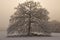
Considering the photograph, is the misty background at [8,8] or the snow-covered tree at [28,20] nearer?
the snow-covered tree at [28,20]

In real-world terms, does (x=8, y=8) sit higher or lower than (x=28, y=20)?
higher

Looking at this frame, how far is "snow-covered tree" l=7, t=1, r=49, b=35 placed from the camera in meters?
3.28

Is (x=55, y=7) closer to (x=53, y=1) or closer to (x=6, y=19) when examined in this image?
(x=53, y=1)

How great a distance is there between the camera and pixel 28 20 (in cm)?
333

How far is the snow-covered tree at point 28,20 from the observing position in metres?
3.28

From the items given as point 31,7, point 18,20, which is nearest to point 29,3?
point 31,7

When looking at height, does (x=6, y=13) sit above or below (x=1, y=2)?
below

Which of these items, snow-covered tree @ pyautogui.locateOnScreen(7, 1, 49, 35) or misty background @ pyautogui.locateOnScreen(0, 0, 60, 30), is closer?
snow-covered tree @ pyautogui.locateOnScreen(7, 1, 49, 35)

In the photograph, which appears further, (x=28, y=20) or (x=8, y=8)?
(x=8, y=8)

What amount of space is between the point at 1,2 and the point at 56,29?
166 cm

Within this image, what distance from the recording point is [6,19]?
437 centimetres

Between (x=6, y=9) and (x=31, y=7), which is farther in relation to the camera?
(x=6, y=9)

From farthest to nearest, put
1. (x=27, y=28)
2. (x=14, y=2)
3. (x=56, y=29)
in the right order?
(x=14, y=2) → (x=56, y=29) → (x=27, y=28)

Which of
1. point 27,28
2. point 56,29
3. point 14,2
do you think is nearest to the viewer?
point 27,28
